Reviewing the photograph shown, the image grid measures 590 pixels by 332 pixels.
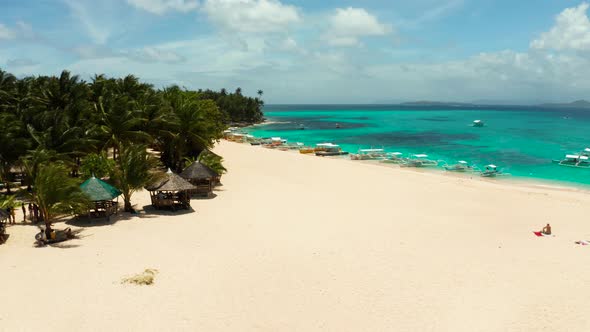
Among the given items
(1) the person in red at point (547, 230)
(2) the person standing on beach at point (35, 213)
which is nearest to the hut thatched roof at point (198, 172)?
(2) the person standing on beach at point (35, 213)

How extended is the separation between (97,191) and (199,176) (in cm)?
550

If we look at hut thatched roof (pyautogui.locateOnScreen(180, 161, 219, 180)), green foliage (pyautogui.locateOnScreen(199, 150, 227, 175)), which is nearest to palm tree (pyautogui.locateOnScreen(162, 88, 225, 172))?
green foliage (pyautogui.locateOnScreen(199, 150, 227, 175))

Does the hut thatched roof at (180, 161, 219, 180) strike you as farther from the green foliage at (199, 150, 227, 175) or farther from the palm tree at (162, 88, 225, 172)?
the palm tree at (162, 88, 225, 172)

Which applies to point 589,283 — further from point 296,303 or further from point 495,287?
point 296,303

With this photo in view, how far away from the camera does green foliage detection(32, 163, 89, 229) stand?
12.1m

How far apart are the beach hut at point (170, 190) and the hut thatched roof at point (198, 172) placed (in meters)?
2.01

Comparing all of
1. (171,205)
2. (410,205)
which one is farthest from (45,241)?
(410,205)

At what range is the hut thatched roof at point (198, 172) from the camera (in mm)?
18948

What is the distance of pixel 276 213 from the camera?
1688cm

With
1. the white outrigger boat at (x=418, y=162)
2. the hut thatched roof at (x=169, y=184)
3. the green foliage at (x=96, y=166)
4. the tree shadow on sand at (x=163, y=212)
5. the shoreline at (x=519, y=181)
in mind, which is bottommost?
the shoreline at (x=519, y=181)

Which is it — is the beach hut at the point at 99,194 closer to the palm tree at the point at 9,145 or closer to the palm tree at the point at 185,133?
the palm tree at the point at 9,145

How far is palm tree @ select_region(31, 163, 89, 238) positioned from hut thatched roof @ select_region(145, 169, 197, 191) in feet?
11.8

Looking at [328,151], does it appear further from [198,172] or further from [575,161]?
[198,172]

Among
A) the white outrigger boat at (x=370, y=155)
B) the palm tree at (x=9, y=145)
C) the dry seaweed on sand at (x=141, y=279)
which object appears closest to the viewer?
the dry seaweed on sand at (x=141, y=279)
